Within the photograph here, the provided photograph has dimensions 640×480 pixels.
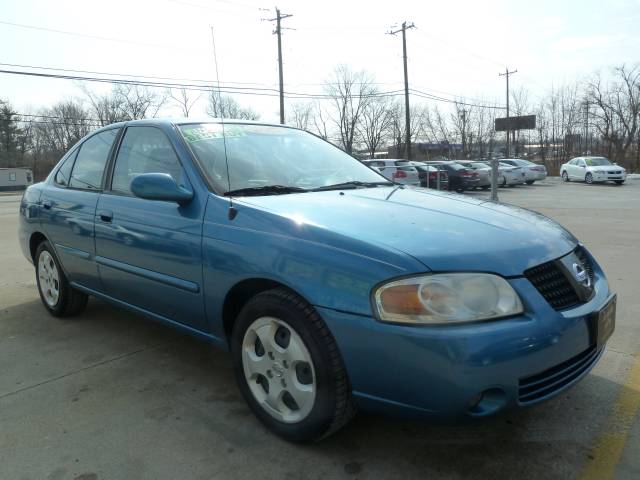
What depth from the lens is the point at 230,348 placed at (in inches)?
104

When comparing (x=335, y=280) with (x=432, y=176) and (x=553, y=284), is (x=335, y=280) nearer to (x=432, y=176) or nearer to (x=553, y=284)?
(x=553, y=284)

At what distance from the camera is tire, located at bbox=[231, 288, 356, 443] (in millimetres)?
2139

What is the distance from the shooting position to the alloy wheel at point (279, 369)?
2258 mm

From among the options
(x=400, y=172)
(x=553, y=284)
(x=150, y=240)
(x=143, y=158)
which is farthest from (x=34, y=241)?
(x=400, y=172)

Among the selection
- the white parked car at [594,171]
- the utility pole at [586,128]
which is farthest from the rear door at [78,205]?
the utility pole at [586,128]

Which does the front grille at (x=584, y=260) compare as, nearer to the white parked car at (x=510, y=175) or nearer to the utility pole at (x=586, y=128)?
the white parked car at (x=510, y=175)

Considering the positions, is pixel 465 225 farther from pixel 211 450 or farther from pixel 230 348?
pixel 211 450

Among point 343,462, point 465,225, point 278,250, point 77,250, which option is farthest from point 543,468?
point 77,250

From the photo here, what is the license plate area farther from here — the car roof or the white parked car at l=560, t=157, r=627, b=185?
the white parked car at l=560, t=157, r=627, b=185

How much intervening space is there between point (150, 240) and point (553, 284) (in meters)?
2.15

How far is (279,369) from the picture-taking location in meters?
2.37

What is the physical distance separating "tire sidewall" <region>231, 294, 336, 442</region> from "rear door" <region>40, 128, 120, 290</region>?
1.63 metres

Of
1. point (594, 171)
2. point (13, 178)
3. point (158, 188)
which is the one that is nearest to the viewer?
point (158, 188)

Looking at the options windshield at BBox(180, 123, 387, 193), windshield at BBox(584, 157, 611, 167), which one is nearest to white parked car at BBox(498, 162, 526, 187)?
windshield at BBox(584, 157, 611, 167)
